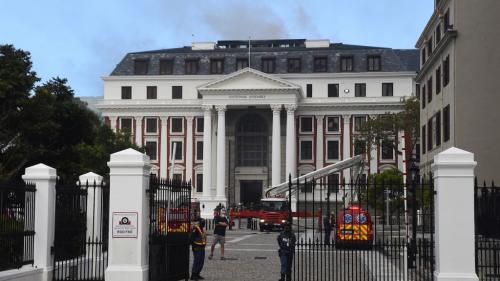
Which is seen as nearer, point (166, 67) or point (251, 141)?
point (251, 141)

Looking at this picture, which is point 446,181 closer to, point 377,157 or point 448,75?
point 448,75

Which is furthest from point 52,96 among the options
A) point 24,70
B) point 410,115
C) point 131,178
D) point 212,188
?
point 212,188

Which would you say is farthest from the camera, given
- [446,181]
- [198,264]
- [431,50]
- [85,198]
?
[431,50]

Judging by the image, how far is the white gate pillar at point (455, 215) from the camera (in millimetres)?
15117

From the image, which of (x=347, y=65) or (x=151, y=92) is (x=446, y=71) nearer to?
(x=347, y=65)

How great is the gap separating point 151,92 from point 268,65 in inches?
570

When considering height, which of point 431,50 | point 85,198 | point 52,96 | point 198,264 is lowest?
point 198,264

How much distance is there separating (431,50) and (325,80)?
41892 millimetres

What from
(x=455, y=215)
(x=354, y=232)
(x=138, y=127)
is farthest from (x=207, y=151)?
(x=455, y=215)

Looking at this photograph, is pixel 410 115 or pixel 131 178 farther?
pixel 410 115

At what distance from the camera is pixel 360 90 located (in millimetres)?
91125

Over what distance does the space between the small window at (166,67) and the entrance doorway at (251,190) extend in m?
16.1

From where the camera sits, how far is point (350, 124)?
91.1 m

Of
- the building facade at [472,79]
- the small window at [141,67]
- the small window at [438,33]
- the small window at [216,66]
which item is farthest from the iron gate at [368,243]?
the small window at [141,67]
